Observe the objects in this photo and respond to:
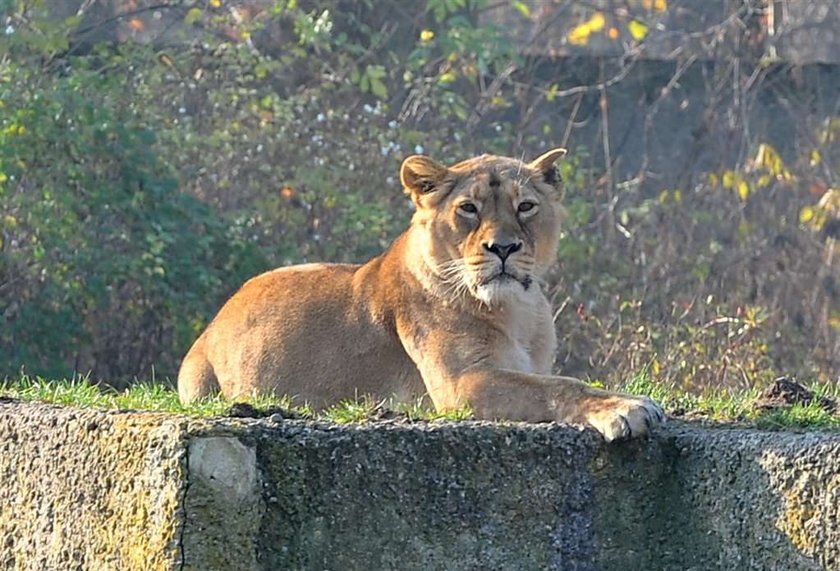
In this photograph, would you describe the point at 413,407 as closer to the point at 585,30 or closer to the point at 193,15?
the point at 193,15

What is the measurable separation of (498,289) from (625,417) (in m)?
1.07

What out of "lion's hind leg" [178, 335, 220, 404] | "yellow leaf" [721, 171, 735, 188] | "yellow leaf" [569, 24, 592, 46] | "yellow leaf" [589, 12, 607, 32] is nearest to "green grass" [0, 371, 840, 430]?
"lion's hind leg" [178, 335, 220, 404]

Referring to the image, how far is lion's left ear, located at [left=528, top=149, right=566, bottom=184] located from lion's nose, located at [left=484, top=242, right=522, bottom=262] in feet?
1.47

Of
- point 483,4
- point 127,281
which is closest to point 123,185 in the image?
point 127,281

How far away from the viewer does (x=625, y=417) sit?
421 cm

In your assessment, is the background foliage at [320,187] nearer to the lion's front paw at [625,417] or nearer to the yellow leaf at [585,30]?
the yellow leaf at [585,30]

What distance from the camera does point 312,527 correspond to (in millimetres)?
3938

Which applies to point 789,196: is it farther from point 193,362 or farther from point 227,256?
point 193,362

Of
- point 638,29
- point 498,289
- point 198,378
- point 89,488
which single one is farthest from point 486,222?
point 638,29

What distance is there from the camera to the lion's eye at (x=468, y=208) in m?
5.33

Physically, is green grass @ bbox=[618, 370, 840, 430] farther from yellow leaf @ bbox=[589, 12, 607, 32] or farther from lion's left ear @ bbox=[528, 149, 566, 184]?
yellow leaf @ bbox=[589, 12, 607, 32]

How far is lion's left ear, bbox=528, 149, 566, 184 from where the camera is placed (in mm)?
5554

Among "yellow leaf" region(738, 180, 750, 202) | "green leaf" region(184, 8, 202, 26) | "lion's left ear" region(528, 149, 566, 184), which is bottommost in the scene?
"yellow leaf" region(738, 180, 750, 202)

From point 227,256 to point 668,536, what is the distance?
248 inches
